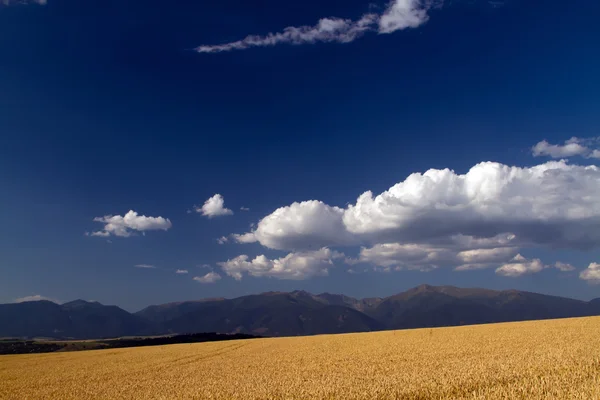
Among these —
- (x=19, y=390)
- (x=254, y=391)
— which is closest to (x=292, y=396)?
(x=254, y=391)

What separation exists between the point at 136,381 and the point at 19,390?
27.0ft

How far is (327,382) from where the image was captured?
Result: 72.8 ft

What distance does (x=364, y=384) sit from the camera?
2048 centimetres

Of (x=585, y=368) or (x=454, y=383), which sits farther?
(x=585, y=368)

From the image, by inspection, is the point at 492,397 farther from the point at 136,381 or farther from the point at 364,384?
the point at 136,381

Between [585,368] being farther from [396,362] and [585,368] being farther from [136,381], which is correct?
[136,381]

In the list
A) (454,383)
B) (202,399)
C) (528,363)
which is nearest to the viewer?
(454,383)

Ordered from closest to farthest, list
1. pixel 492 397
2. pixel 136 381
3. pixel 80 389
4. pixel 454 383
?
pixel 492 397 → pixel 454 383 → pixel 80 389 → pixel 136 381

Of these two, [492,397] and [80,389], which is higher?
[492,397]

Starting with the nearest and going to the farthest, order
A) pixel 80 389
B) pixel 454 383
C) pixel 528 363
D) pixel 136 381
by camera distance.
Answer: pixel 454 383 → pixel 528 363 → pixel 80 389 → pixel 136 381

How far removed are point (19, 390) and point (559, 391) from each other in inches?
1341

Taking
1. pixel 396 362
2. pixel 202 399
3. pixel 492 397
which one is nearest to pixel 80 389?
pixel 202 399

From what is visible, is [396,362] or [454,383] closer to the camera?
[454,383]

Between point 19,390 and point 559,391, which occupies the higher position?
point 559,391
